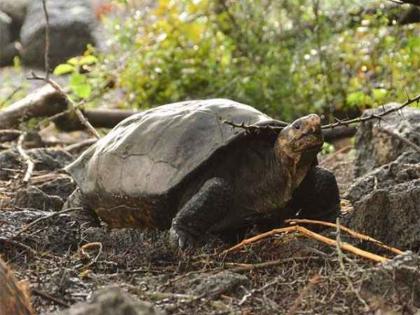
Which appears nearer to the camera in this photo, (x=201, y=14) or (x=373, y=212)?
(x=373, y=212)

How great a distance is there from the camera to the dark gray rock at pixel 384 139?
4816mm

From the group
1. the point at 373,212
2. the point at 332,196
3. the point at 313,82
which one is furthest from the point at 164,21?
the point at 373,212

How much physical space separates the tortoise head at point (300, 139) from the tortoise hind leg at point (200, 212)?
0.30 metres

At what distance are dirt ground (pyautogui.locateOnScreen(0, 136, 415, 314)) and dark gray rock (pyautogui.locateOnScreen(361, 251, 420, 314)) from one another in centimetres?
1

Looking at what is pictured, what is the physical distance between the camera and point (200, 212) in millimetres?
3426

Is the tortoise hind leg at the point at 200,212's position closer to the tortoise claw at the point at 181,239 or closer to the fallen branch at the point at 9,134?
the tortoise claw at the point at 181,239

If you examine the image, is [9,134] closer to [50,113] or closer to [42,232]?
[50,113]

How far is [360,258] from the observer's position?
284 cm

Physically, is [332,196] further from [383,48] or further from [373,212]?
[383,48]

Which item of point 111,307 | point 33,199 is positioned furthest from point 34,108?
point 111,307

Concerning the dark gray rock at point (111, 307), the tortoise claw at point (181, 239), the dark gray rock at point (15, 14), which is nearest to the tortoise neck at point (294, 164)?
the tortoise claw at point (181, 239)

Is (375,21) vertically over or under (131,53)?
over

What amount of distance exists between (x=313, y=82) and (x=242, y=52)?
2.99ft

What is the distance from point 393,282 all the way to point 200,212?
1.20 metres
